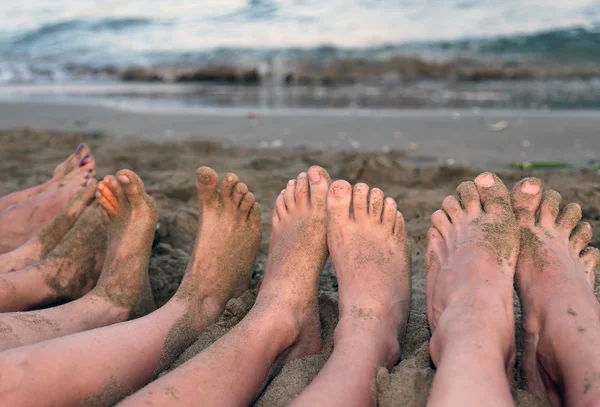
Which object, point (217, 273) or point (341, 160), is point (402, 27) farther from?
point (217, 273)

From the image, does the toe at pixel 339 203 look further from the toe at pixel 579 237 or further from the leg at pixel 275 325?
the toe at pixel 579 237

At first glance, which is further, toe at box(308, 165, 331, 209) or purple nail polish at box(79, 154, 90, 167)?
purple nail polish at box(79, 154, 90, 167)

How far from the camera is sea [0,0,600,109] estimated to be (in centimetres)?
654

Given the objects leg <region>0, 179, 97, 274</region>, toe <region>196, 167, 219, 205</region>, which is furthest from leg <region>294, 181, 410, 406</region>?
leg <region>0, 179, 97, 274</region>

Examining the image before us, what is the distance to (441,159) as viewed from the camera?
130 inches

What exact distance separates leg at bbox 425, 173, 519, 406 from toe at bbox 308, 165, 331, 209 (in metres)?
0.37

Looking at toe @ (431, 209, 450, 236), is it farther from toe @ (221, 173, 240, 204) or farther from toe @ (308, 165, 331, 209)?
toe @ (221, 173, 240, 204)

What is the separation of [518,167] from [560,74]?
4950 mm

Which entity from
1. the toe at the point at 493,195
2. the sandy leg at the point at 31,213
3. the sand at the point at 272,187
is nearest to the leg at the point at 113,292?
the sand at the point at 272,187

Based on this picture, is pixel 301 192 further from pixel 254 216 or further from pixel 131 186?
→ pixel 131 186

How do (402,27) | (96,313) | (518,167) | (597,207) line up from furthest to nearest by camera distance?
(402,27) → (518,167) → (597,207) → (96,313)

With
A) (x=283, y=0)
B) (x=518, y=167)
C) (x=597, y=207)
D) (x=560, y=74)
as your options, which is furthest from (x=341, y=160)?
(x=283, y=0)

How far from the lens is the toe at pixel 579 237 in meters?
1.61

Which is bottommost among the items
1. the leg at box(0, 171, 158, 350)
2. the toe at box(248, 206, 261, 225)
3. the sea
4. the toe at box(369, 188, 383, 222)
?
the leg at box(0, 171, 158, 350)
